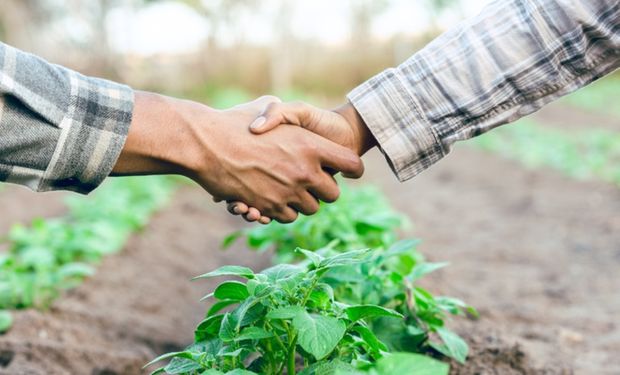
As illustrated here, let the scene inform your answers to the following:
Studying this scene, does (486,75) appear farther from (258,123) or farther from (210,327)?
(210,327)

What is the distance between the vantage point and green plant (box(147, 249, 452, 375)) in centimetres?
144

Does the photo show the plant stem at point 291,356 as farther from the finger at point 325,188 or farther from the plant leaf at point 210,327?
the finger at point 325,188

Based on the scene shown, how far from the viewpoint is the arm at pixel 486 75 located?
2.28 m

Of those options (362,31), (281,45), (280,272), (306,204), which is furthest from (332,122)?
(362,31)

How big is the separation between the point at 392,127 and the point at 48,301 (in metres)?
1.78

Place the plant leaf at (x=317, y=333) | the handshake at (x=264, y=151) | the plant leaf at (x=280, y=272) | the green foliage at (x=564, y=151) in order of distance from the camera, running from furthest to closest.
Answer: the green foliage at (x=564, y=151) → the handshake at (x=264, y=151) → the plant leaf at (x=280, y=272) → the plant leaf at (x=317, y=333)

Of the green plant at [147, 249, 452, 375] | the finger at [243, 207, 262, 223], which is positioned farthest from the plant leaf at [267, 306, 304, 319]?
the finger at [243, 207, 262, 223]

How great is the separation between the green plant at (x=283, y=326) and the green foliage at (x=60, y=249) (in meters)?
1.76

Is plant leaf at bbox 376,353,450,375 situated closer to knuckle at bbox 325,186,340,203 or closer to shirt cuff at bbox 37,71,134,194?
shirt cuff at bbox 37,71,134,194

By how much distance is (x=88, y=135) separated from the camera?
2.10 meters

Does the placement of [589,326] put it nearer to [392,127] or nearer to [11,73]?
[392,127]

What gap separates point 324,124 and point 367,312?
1.21 m

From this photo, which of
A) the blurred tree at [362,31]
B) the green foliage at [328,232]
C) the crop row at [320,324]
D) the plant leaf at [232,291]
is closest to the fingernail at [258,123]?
the green foliage at [328,232]

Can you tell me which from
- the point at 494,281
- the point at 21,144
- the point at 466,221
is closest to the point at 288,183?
the point at 21,144
